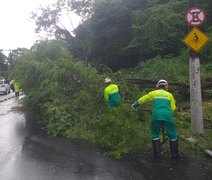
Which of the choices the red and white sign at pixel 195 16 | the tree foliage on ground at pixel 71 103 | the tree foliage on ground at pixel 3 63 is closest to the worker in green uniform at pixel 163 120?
the tree foliage on ground at pixel 71 103

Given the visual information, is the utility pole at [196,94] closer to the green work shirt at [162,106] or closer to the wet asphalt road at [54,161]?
the green work shirt at [162,106]

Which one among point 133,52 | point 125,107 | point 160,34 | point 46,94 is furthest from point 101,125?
point 133,52

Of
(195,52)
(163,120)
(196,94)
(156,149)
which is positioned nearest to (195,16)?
(195,52)

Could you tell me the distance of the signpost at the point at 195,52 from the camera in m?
9.23

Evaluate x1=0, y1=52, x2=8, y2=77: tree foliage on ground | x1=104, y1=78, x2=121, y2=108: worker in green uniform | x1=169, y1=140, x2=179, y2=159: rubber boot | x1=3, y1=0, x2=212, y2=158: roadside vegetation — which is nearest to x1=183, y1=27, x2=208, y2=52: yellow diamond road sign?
x1=3, y1=0, x2=212, y2=158: roadside vegetation

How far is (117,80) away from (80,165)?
5338mm

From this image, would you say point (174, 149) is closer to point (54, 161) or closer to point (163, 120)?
point (163, 120)

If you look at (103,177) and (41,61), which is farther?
(41,61)

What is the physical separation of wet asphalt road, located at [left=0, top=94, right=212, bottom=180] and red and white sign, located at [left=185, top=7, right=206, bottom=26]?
3.29m

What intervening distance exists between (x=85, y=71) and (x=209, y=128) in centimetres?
472

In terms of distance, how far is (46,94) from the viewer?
579 inches

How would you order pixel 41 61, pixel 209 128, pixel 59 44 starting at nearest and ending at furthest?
pixel 209 128, pixel 41 61, pixel 59 44

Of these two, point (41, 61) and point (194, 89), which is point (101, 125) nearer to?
point (194, 89)

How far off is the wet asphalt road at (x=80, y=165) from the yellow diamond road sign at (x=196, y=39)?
2.74 meters
